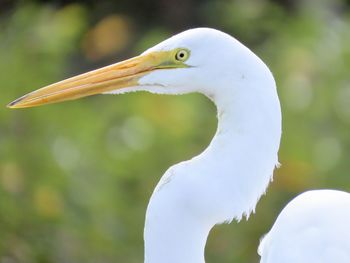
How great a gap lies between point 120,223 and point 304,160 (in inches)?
37.9

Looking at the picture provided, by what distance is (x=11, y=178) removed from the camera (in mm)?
5934

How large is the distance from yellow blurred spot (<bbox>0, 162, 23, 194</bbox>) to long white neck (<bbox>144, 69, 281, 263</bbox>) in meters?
3.03

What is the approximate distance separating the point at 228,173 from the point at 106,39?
5.98 metres

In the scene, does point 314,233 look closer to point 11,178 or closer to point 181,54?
point 181,54

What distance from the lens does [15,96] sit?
19.3ft

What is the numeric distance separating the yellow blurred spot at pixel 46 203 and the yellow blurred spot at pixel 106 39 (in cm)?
283

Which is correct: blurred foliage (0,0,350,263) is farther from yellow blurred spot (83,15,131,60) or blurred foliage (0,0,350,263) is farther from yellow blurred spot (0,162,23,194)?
yellow blurred spot (83,15,131,60)

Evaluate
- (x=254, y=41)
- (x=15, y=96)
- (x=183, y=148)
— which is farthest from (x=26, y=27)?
(x=254, y=41)

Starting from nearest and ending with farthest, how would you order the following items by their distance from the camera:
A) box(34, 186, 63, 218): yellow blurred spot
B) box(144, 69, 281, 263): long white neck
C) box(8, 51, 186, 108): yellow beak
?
box(144, 69, 281, 263): long white neck
box(8, 51, 186, 108): yellow beak
box(34, 186, 63, 218): yellow blurred spot

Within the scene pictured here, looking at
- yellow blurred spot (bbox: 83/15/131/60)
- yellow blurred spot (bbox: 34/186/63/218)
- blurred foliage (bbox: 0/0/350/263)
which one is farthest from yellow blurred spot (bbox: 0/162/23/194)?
yellow blurred spot (bbox: 83/15/131/60)

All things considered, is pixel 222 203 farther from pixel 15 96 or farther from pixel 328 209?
pixel 15 96

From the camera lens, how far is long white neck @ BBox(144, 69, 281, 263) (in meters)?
2.90

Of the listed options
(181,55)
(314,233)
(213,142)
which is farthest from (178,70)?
(314,233)

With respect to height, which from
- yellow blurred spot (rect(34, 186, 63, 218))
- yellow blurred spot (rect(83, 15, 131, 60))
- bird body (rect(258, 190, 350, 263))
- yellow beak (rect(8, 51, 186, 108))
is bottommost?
yellow blurred spot (rect(34, 186, 63, 218))
